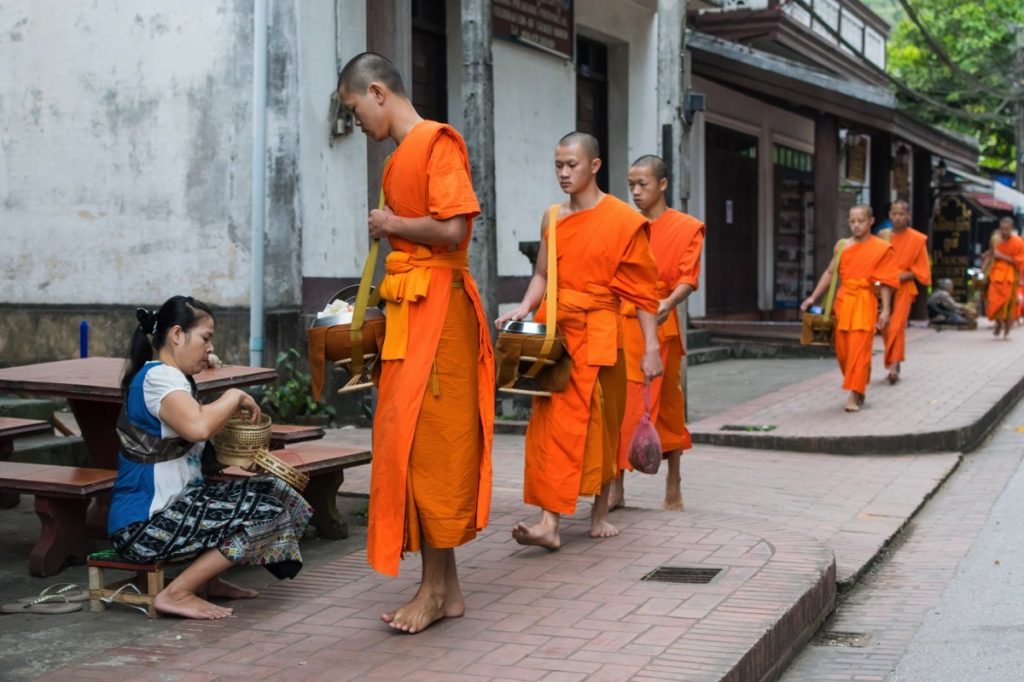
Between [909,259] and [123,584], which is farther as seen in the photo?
[909,259]

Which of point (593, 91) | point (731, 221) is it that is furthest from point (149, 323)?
point (731, 221)

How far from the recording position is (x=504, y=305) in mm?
15148

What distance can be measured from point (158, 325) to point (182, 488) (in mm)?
638

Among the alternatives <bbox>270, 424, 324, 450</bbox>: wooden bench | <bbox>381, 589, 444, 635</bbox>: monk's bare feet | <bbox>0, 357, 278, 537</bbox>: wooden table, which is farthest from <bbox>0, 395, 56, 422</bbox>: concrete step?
<bbox>381, 589, 444, 635</bbox>: monk's bare feet

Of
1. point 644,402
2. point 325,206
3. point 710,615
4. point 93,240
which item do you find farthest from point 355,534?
point 93,240

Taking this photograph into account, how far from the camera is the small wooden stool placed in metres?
5.53

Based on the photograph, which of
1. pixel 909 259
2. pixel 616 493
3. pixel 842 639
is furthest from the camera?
pixel 909 259

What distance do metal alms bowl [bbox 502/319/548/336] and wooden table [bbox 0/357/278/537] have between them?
1290mm

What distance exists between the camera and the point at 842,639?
6027 mm

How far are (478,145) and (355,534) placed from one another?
167 inches

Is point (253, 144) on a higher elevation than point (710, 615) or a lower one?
higher

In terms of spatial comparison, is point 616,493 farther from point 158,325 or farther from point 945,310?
point 945,310

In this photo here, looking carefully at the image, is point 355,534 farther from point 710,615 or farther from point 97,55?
point 97,55

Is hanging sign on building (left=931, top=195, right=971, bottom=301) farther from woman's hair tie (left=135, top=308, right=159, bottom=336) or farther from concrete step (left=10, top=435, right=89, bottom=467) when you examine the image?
woman's hair tie (left=135, top=308, right=159, bottom=336)
